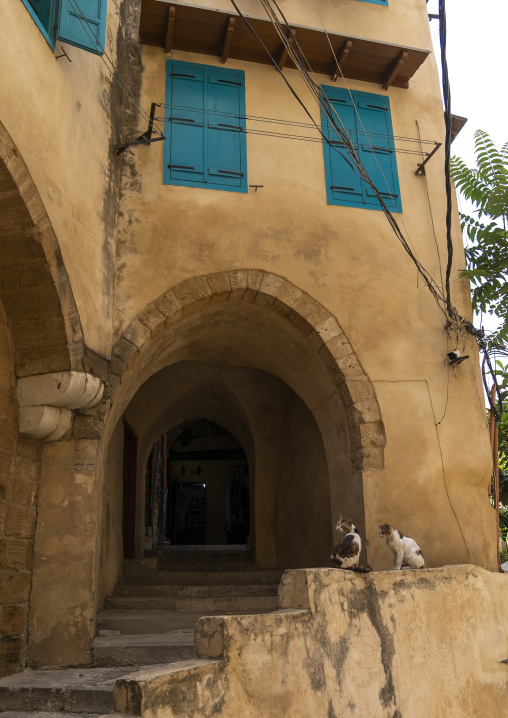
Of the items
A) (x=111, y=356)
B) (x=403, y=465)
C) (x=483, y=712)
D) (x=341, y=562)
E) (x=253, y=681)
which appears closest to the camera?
(x=253, y=681)

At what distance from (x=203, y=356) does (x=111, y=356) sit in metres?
2.65

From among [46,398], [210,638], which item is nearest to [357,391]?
[46,398]

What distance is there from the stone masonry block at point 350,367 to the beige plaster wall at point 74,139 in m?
2.27

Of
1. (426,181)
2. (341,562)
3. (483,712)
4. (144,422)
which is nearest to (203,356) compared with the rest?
(144,422)

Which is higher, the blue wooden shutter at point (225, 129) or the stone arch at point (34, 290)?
the blue wooden shutter at point (225, 129)

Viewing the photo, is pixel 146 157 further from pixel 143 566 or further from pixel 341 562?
pixel 143 566

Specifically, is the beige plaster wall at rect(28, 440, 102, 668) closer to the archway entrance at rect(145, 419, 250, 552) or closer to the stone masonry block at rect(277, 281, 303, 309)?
the stone masonry block at rect(277, 281, 303, 309)

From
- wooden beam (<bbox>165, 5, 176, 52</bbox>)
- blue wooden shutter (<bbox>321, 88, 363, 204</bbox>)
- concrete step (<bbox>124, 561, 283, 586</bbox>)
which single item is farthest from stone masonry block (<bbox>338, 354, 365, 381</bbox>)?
wooden beam (<bbox>165, 5, 176, 52</bbox>)

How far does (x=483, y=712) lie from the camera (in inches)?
191

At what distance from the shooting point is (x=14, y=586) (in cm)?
485

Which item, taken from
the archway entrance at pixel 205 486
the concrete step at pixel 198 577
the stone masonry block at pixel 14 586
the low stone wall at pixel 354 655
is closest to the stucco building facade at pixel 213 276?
the stone masonry block at pixel 14 586

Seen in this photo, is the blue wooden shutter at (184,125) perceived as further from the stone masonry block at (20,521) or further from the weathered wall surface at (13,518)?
the stone masonry block at (20,521)

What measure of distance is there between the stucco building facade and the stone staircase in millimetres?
281

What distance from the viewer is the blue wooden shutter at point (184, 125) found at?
671cm
